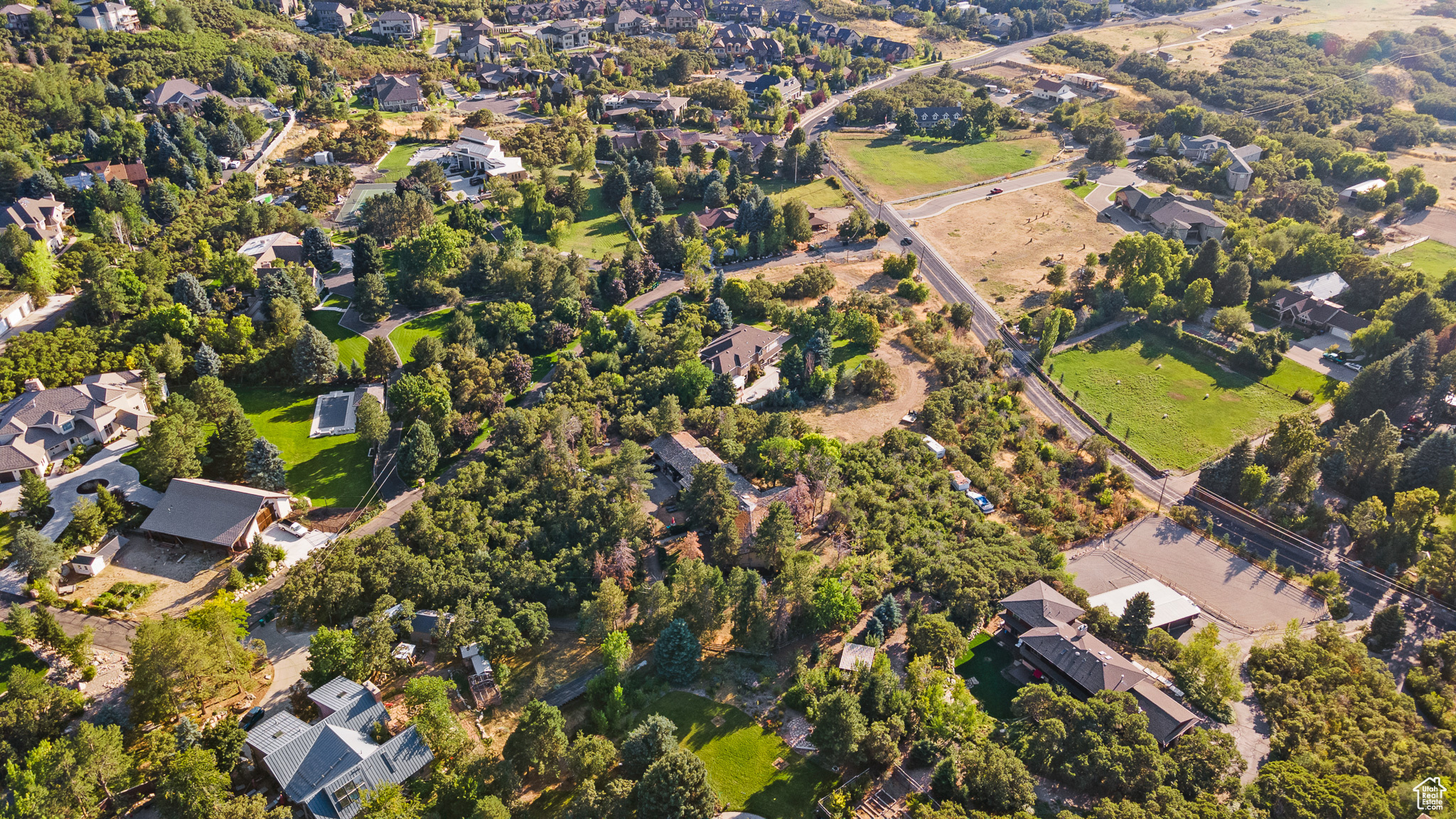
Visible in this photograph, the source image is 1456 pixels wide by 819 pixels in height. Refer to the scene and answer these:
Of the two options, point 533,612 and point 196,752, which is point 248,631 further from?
point 533,612

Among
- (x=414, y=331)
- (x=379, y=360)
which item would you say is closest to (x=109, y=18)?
(x=414, y=331)

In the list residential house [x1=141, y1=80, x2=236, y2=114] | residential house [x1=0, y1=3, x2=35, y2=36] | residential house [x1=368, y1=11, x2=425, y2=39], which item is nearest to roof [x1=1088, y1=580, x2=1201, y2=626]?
residential house [x1=141, y1=80, x2=236, y2=114]

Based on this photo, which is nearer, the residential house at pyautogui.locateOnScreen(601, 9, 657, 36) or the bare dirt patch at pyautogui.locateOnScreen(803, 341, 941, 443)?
the bare dirt patch at pyautogui.locateOnScreen(803, 341, 941, 443)

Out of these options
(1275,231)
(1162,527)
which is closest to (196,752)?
(1162,527)

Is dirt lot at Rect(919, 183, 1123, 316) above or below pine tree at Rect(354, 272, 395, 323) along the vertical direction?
below

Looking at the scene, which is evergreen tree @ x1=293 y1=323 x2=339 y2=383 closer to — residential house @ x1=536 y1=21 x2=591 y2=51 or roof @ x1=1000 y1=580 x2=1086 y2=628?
roof @ x1=1000 y1=580 x2=1086 y2=628

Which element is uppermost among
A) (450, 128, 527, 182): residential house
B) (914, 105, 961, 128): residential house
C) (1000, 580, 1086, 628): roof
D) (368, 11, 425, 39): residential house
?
(368, 11, 425, 39): residential house

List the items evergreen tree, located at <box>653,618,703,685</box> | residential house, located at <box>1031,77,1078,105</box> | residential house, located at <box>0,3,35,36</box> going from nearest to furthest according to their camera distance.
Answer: evergreen tree, located at <box>653,618,703,685</box>, residential house, located at <box>0,3,35,36</box>, residential house, located at <box>1031,77,1078,105</box>
